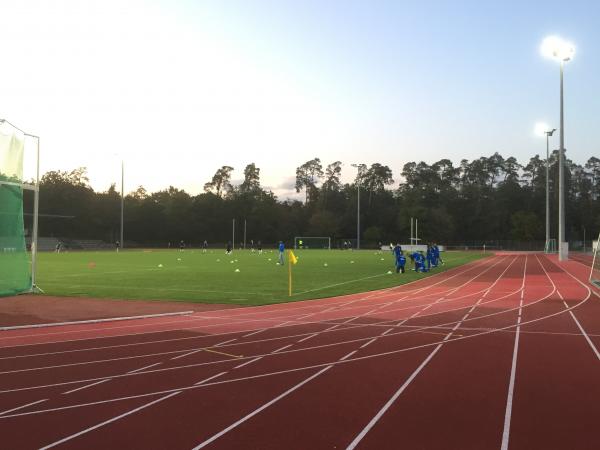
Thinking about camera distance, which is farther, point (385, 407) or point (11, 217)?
point (11, 217)

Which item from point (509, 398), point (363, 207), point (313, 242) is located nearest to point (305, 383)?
point (509, 398)

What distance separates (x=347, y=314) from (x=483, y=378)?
18.6 feet

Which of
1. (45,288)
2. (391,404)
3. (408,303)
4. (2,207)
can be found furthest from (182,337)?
(45,288)

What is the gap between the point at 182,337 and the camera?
367 inches

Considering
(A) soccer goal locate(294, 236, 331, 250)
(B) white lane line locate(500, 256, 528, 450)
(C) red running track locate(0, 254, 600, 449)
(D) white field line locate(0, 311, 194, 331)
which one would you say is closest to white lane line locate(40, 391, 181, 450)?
(C) red running track locate(0, 254, 600, 449)

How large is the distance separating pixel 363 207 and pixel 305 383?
348 ft

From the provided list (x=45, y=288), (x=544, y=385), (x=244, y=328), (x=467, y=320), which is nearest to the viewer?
(x=544, y=385)

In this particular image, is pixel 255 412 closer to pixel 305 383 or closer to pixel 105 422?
pixel 305 383

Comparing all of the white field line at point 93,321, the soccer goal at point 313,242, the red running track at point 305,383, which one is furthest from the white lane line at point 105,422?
the soccer goal at point 313,242

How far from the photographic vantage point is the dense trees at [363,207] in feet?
309

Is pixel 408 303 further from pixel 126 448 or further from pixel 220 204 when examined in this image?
pixel 220 204

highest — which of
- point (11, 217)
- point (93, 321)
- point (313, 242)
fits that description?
point (11, 217)

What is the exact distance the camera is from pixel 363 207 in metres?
111

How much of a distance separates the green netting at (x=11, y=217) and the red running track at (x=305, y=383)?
622 cm
